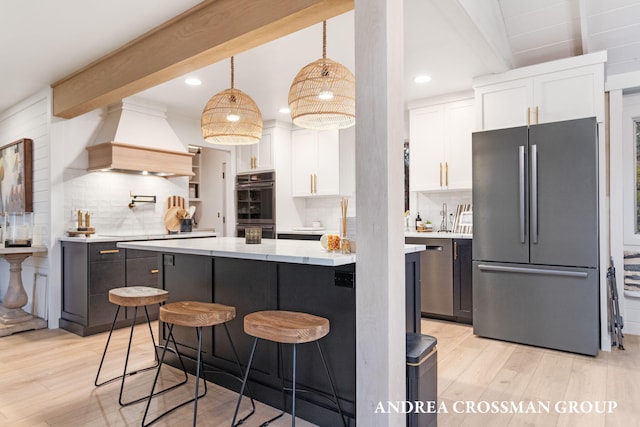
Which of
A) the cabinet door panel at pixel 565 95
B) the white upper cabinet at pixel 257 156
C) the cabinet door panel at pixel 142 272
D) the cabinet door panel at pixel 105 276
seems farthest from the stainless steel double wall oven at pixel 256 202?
the cabinet door panel at pixel 565 95

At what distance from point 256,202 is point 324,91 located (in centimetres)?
356

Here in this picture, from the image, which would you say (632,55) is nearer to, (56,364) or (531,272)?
(531,272)

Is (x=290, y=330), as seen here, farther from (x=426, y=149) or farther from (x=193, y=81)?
(x=426, y=149)

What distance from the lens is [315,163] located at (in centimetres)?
561

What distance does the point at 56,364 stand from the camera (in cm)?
307

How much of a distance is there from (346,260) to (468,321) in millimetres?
2799

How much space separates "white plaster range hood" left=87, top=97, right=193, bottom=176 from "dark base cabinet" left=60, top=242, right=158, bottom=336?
3.13 feet

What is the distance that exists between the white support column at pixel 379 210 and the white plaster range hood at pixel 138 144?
3431 mm

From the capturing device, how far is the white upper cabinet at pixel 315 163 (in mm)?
5430

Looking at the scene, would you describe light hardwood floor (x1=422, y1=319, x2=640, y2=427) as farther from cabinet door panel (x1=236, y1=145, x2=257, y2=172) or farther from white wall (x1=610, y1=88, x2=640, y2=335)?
cabinet door panel (x1=236, y1=145, x2=257, y2=172)

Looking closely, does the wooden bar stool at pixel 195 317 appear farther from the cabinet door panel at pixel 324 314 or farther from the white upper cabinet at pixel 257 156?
the white upper cabinet at pixel 257 156

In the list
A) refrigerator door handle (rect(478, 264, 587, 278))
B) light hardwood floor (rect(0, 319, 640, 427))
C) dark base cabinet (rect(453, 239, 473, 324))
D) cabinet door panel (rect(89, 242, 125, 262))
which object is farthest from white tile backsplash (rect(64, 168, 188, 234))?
refrigerator door handle (rect(478, 264, 587, 278))

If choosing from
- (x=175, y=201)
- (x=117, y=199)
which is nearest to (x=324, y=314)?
(x=117, y=199)

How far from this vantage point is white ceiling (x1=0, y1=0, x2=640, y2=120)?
2689mm
